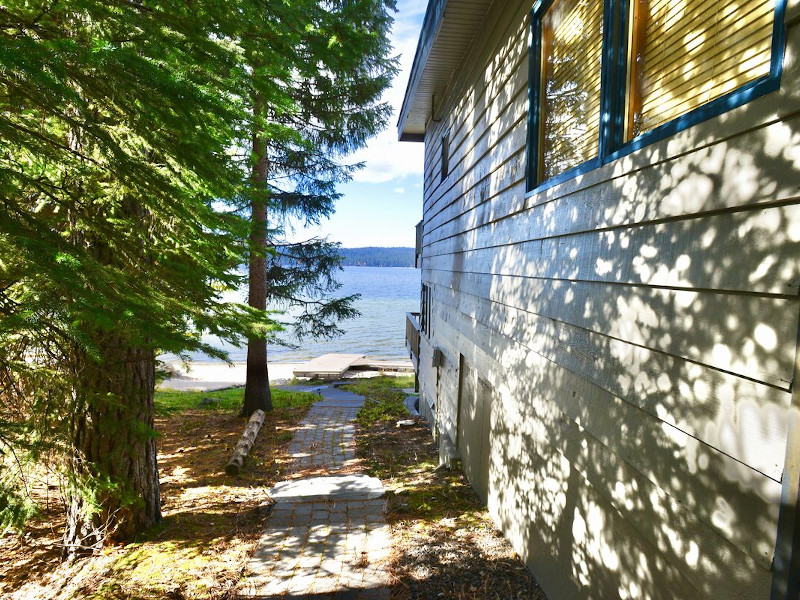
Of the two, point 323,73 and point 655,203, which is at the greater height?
point 323,73

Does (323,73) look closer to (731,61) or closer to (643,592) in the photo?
(731,61)

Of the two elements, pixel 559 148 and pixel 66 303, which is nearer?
pixel 66 303

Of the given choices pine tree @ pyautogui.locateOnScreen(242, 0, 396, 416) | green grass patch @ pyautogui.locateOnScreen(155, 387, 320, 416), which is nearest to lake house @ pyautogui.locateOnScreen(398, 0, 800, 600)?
pine tree @ pyautogui.locateOnScreen(242, 0, 396, 416)

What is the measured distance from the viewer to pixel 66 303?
326 cm

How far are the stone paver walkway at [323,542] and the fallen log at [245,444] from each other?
87 centimetres

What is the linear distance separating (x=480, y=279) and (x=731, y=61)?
4.06 m

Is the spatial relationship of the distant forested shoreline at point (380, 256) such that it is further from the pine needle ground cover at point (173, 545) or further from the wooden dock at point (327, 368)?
the pine needle ground cover at point (173, 545)

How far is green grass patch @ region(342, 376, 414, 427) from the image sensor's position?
38.3ft

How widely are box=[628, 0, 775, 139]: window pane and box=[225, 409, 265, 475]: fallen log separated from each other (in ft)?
22.9

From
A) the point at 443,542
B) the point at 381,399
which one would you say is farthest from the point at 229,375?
the point at 443,542

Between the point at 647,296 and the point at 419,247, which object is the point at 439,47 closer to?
the point at 647,296

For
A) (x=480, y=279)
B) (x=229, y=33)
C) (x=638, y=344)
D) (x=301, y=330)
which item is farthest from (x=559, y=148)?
(x=301, y=330)

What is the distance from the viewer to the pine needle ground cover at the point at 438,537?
4070 mm

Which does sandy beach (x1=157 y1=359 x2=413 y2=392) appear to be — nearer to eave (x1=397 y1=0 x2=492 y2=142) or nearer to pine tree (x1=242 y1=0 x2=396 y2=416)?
pine tree (x1=242 y1=0 x2=396 y2=416)
